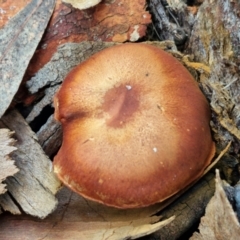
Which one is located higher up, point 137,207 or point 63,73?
point 63,73

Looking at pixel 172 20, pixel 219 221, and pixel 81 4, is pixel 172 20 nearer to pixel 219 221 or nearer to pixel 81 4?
pixel 81 4

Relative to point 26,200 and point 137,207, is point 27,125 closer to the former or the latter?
point 26,200

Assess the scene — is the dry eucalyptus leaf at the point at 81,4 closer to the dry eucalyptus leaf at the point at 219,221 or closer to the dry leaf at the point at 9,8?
the dry leaf at the point at 9,8

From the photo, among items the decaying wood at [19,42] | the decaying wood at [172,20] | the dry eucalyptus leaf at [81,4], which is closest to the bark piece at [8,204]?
the decaying wood at [19,42]

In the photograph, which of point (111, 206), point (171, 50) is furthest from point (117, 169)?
point (171, 50)

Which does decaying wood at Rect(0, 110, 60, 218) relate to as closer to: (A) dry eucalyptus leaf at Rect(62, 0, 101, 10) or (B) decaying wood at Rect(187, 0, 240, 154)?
(A) dry eucalyptus leaf at Rect(62, 0, 101, 10)

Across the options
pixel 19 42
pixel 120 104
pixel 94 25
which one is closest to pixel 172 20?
pixel 94 25
